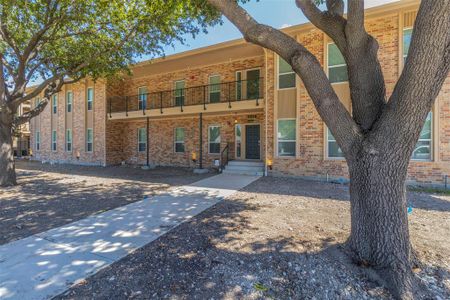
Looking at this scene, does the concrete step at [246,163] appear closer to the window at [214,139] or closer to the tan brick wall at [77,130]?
the window at [214,139]

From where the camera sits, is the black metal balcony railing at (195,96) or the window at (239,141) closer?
the black metal balcony railing at (195,96)

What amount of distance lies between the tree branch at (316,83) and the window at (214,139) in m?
10.2

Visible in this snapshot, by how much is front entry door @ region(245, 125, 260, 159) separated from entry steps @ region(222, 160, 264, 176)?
819mm

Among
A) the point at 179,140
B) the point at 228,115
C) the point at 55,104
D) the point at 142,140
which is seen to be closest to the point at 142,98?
the point at 142,140

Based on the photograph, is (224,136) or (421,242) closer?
(421,242)

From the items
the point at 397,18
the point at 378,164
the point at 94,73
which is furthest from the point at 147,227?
the point at 397,18

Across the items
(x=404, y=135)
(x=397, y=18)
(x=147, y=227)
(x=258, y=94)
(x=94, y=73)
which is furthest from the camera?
(x=258, y=94)

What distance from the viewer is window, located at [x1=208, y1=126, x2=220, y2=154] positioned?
543 inches

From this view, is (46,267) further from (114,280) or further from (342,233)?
(342,233)

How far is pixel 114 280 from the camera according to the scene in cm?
288

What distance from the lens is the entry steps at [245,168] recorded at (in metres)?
11.1

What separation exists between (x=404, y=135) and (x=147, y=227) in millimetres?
4494

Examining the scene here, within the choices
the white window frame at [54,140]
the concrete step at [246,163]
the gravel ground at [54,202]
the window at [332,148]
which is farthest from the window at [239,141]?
the white window frame at [54,140]

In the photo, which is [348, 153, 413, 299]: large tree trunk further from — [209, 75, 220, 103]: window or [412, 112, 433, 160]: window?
[209, 75, 220, 103]: window
